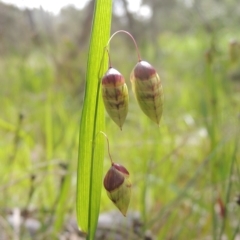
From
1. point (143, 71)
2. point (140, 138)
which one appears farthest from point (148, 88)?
point (140, 138)

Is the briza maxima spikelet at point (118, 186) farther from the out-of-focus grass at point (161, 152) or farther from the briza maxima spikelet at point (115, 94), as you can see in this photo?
the out-of-focus grass at point (161, 152)

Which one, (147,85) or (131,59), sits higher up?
(131,59)

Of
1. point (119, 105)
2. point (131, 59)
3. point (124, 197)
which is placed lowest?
point (124, 197)

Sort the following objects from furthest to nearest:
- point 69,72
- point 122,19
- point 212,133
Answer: point 122,19, point 69,72, point 212,133

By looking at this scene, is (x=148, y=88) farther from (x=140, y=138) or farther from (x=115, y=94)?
(x=140, y=138)

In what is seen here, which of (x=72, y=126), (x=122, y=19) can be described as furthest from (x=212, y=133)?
(x=122, y=19)

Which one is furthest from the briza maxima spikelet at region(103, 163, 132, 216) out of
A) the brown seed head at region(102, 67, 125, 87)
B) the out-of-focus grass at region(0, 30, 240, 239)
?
the out-of-focus grass at region(0, 30, 240, 239)

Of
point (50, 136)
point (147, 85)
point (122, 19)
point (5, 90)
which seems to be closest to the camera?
point (147, 85)

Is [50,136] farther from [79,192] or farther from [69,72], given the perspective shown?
[69,72]
